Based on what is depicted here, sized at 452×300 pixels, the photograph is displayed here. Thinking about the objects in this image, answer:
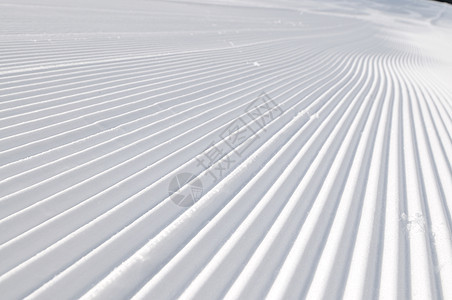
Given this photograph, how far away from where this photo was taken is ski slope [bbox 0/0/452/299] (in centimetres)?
154

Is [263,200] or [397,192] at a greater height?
[397,192]

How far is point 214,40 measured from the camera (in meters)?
6.59

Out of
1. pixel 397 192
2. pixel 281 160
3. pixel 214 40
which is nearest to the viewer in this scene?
pixel 397 192

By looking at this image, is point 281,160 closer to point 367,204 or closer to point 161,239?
point 367,204

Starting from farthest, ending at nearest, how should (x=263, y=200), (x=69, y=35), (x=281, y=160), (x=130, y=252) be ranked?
(x=69, y=35) → (x=281, y=160) → (x=263, y=200) → (x=130, y=252)

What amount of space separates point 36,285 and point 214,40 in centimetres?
589

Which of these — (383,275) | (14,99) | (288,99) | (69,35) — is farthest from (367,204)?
(69,35)

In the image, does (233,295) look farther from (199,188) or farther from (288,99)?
(288,99)

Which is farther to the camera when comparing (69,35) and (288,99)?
(69,35)

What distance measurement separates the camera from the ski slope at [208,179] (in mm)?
1537

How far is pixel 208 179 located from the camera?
228 centimetres

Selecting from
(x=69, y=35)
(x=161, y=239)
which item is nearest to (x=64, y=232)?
(x=161, y=239)

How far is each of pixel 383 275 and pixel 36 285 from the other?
1.54m

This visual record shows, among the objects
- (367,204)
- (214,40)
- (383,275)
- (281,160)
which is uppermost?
(214,40)
